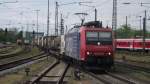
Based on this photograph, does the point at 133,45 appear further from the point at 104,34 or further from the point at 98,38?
the point at 98,38

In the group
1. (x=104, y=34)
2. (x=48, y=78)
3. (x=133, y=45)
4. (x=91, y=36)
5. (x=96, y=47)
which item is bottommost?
(x=48, y=78)

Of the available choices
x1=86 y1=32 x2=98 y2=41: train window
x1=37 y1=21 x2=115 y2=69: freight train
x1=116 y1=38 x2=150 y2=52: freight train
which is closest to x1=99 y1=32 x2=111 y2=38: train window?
x1=37 y1=21 x2=115 y2=69: freight train

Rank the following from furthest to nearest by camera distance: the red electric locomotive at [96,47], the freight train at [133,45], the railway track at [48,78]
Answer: the freight train at [133,45]
the red electric locomotive at [96,47]
the railway track at [48,78]

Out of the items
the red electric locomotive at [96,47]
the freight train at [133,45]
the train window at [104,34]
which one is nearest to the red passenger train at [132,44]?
the freight train at [133,45]

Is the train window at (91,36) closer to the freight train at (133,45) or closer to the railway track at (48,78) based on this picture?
the railway track at (48,78)

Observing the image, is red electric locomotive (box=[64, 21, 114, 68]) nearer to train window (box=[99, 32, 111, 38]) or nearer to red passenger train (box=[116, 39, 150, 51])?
train window (box=[99, 32, 111, 38])

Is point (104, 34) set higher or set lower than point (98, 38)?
higher

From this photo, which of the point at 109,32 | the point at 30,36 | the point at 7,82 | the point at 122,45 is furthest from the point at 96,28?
the point at 30,36

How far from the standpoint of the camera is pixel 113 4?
171 feet

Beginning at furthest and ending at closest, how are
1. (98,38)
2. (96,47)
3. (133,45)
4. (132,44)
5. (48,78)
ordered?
(132,44) → (133,45) → (98,38) → (96,47) → (48,78)

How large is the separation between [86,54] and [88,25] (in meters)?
2.85

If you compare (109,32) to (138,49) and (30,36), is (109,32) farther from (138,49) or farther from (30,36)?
(30,36)

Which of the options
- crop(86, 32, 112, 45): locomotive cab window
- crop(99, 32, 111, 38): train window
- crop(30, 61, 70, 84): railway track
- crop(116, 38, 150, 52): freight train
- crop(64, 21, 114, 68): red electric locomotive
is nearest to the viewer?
crop(30, 61, 70, 84): railway track

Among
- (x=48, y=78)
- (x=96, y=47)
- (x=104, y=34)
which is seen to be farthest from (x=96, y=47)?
(x=48, y=78)
